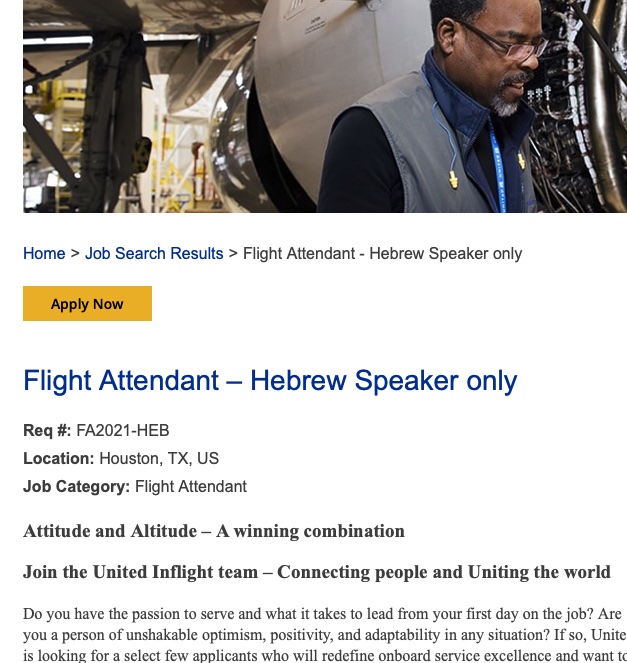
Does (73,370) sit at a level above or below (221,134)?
below

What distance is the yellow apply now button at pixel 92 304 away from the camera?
119cm

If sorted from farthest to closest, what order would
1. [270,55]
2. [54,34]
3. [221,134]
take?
[54,34] < [221,134] < [270,55]

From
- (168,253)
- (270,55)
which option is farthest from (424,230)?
(270,55)

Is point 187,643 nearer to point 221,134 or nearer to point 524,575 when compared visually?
point 524,575

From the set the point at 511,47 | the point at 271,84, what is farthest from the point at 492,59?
the point at 271,84

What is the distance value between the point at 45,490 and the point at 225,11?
2.26 metres

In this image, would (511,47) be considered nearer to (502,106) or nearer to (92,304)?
(502,106)

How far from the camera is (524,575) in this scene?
118cm

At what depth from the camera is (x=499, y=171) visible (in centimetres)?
127

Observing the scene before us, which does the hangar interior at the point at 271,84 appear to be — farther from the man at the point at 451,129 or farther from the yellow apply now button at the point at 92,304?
the yellow apply now button at the point at 92,304

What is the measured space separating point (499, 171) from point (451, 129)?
9 cm

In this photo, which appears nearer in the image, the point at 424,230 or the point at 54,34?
the point at 424,230

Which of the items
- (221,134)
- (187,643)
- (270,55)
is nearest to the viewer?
(187,643)

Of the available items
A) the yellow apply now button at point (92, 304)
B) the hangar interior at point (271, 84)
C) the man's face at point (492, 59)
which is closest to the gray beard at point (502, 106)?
the man's face at point (492, 59)
